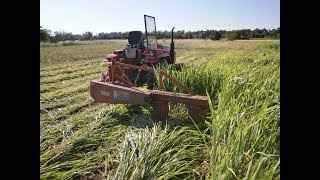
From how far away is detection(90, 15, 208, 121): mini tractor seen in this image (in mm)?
4254

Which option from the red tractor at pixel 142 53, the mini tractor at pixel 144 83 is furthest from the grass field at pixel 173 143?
the red tractor at pixel 142 53

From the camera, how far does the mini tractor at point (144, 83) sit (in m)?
4.25

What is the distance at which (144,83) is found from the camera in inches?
289

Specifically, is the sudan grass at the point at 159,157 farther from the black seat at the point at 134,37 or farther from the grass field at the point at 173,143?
the black seat at the point at 134,37

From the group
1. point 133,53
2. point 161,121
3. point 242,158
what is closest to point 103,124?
point 161,121

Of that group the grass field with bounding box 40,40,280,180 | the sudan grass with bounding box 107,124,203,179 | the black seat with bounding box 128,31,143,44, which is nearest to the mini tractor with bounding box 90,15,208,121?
the black seat with bounding box 128,31,143,44

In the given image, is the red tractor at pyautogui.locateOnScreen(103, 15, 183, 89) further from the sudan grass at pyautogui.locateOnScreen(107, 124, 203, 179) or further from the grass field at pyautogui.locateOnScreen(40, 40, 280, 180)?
the sudan grass at pyautogui.locateOnScreen(107, 124, 203, 179)

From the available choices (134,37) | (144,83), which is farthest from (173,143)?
(134,37)
